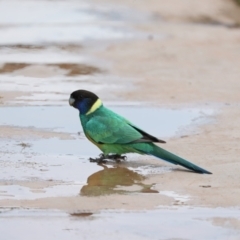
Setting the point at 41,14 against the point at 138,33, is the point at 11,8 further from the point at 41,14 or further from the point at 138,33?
the point at 138,33

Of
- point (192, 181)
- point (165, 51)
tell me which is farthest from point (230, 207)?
point (165, 51)

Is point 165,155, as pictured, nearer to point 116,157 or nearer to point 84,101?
point 116,157

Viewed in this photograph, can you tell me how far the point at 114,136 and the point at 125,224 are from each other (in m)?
1.83

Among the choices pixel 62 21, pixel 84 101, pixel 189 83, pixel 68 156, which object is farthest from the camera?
pixel 62 21

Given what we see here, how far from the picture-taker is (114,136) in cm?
721

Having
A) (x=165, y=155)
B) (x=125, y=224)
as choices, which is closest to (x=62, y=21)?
(x=165, y=155)

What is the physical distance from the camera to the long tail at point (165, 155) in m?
6.87

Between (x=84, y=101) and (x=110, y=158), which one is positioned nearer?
(x=110, y=158)

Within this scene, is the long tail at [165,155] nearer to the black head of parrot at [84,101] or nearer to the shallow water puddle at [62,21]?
the black head of parrot at [84,101]

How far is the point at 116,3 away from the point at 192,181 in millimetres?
14204

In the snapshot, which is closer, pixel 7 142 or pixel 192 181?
pixel 192 181

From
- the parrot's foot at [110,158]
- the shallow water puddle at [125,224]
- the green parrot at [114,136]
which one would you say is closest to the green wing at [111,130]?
the green parrot at [114,136]

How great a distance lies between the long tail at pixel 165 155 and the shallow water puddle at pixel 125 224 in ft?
3.53

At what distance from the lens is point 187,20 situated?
18.2 meters
